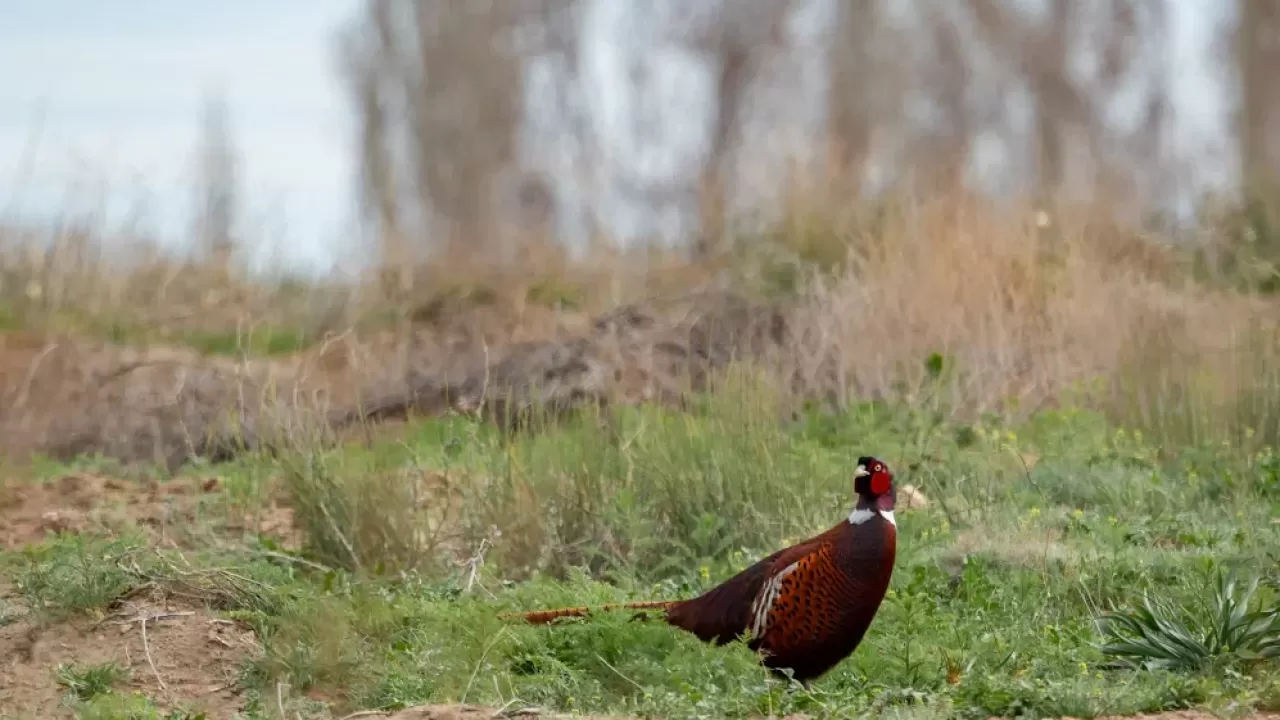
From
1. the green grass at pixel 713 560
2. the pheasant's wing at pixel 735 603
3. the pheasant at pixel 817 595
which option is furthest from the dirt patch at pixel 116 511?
the pheasant at pixel 817 595

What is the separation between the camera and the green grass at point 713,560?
18.5 feet

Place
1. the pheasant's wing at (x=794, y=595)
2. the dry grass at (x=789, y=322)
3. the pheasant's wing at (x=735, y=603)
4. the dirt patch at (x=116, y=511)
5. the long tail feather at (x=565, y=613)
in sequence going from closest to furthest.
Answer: the pheasant's wing at (x=794, y=595) < the pheasant's wing at (x=735, y=603) < the long tail feather at (x=565, y=613) < the dirt patch at (x=116, y=511) < the dry grass at (x=789, y=322)

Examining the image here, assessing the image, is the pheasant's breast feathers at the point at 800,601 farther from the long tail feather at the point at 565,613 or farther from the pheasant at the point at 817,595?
the long tail feather at the point at 565,613

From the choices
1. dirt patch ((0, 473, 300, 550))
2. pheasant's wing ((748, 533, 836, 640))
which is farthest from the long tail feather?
dirt patch ((0, 473, 300, 550))

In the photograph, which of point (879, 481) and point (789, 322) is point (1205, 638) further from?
point (789, 322)

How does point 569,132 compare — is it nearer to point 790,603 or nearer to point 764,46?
point 764,46

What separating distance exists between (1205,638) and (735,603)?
1.59m

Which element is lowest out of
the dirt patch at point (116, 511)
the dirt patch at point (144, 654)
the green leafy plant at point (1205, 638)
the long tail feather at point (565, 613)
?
the dirt patch at point (116, 511)

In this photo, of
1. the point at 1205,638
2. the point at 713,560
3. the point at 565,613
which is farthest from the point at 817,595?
the point at 713,560

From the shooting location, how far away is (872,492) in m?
5.79

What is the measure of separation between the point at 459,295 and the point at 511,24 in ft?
34.2

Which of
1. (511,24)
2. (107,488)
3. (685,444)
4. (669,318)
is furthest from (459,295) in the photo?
(511,24)

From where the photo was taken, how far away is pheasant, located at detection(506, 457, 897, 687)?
5.67m

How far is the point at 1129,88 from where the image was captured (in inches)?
1123
